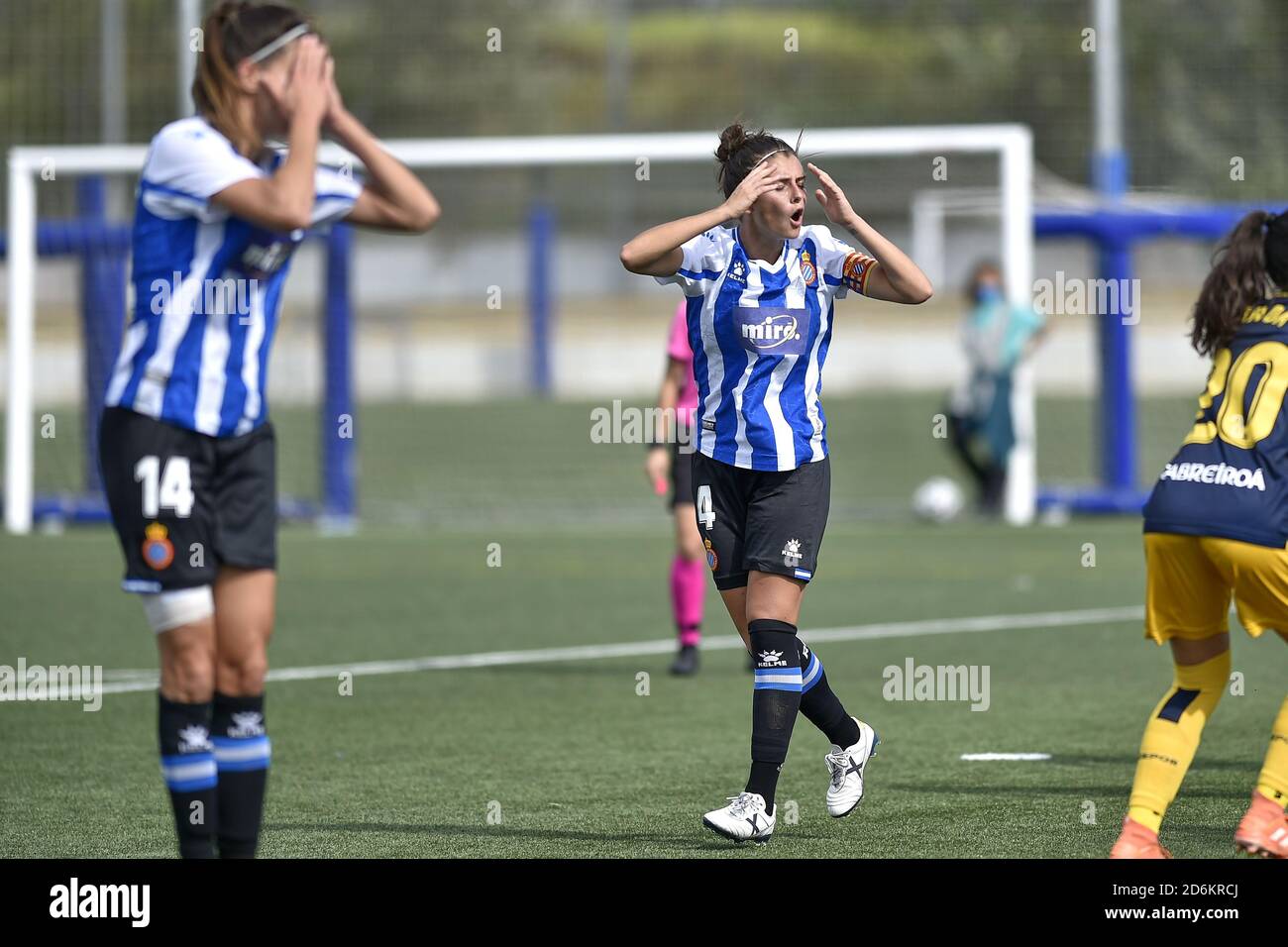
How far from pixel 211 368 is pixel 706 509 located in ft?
6.40

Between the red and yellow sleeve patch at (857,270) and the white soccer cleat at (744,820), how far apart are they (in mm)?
1596

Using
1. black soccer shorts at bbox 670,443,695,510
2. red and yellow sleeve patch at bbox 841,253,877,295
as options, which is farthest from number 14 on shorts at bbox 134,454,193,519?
black soccer shorts at bbox 670,443,695,510

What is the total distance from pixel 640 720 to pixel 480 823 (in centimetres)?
226

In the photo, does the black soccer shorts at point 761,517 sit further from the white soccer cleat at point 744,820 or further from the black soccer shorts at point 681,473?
the black soccer shorts at point 681,473

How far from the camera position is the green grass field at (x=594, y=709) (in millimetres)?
6254

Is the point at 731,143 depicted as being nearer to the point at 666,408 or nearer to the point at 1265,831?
the point at 1265,831

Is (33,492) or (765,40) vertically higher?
(765,40)

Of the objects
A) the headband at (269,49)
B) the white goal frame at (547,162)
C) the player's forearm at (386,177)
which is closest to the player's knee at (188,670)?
the player's forearm at (386,177)

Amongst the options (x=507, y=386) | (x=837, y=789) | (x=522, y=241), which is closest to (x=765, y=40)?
(x=522, y=241)

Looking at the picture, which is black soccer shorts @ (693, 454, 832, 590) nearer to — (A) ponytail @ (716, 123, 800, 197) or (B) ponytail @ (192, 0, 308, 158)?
(A) ponytail @ (716, 123, 800, 197)

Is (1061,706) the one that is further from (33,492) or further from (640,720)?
(33,492)

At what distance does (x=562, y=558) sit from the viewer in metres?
15.6

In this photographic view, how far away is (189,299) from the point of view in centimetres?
471

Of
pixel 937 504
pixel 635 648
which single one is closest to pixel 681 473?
pixel 635 648
